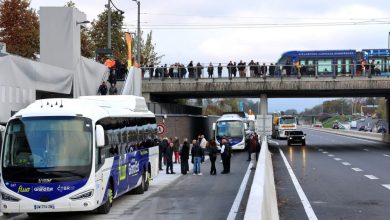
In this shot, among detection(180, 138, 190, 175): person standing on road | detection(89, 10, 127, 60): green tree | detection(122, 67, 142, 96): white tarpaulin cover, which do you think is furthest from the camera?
detection(89, 10, 127, 60): green tree

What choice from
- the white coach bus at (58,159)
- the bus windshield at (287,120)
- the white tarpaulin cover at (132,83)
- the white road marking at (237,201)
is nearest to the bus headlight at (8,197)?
the white coach bus at (58,159)

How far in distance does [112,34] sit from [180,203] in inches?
2036

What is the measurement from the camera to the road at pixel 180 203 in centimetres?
1630

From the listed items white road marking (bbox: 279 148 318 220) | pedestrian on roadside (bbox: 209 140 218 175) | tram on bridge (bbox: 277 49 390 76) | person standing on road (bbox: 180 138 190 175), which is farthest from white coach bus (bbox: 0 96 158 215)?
tram on bridge (bbox: 277 49 390 76)

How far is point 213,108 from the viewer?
13538 cm

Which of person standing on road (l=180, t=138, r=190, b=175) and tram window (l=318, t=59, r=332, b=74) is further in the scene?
tram window (l=318, t=59, r=332, b=74)

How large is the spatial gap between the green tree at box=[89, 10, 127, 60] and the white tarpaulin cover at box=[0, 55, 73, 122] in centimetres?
4128

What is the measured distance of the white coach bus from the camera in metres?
14.9

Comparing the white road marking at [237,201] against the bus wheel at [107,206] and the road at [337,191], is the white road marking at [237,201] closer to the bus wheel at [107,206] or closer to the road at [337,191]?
the road at [337,191]

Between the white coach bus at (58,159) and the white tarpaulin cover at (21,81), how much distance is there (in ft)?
19.6

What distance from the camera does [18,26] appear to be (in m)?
55.5

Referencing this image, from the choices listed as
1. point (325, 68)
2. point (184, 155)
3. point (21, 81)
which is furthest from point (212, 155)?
point (325, 68)

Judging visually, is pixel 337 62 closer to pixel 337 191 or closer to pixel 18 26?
pixel 18 26

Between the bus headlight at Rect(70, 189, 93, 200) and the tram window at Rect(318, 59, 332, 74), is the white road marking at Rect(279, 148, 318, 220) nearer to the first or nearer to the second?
the bus headlight at Rect(70, 189, 93, 200)
